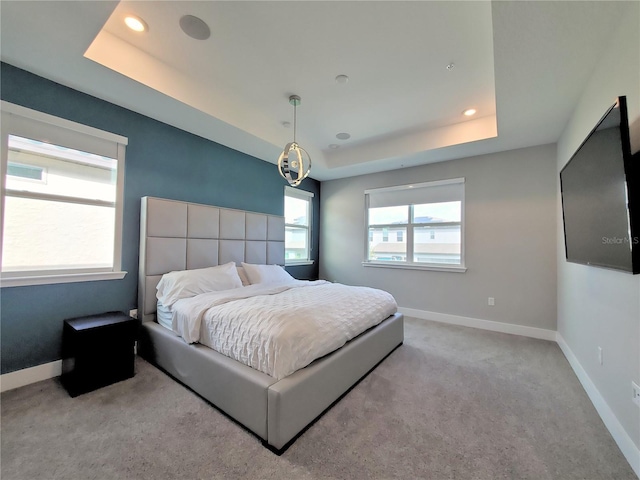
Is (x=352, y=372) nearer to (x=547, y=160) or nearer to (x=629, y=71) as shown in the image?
(x=629, y=71)

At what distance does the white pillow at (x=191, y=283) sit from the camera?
8.72 ft

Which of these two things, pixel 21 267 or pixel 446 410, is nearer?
pixel 446 410

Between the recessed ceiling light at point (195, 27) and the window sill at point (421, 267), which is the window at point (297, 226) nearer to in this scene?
the window sill at point (421, 267)

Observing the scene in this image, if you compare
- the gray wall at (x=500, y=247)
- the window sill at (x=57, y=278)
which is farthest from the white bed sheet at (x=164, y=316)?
the gray wall at (x=500, y=247)

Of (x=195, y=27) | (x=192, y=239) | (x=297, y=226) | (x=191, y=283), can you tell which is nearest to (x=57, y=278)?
(x=191, y=283)

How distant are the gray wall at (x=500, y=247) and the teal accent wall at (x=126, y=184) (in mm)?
2805

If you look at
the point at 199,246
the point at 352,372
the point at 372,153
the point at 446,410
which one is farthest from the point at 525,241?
the point at 199,246

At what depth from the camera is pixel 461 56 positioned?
226 cm

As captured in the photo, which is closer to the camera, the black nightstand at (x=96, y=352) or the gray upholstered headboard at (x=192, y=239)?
the black nightstand at (x=96, y=352)

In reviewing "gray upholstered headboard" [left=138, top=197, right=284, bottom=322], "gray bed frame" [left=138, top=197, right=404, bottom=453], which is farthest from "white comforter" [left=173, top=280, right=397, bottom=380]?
"gray upholstered headboard" [left=138, top=197, right=284, bottom=322]

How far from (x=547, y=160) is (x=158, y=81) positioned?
15.3 feet

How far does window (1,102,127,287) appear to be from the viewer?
217 cm

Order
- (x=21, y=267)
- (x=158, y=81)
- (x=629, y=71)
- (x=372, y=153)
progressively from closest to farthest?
(x=629, y=71)
(x=21, y=267)
(x=158, y=81)
(x=372, y=153)

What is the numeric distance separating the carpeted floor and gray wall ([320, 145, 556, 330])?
138 cm
